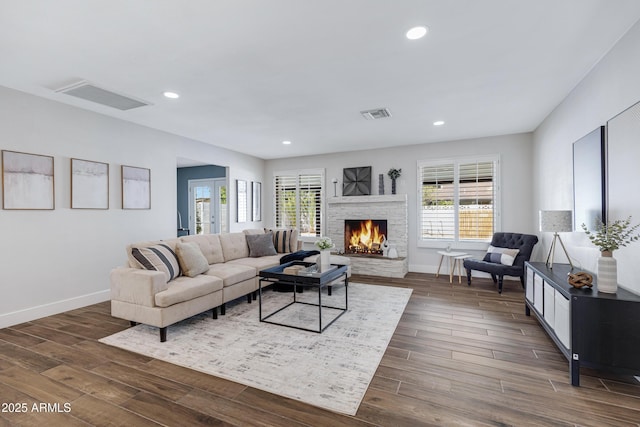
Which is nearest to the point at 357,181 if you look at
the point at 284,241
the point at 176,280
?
the point at 284,241

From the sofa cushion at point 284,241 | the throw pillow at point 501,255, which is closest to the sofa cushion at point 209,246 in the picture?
the sofa cushion at point 284,241

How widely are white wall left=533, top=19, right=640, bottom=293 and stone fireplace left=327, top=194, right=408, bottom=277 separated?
2.32 meters

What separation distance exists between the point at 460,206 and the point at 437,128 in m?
1.75

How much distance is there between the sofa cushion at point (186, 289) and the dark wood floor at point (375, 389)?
546 mm

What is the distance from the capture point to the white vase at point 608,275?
7.47 ft

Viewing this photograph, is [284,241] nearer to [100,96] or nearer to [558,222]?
[100,96]

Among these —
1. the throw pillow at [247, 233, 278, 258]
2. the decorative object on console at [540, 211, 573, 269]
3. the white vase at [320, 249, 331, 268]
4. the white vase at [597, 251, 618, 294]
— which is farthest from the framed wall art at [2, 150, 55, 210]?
the decorative object on console at [540, 211, 573, 269]

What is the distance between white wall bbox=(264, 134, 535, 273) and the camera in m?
5.51

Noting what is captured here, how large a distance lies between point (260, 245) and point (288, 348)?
98.0 inches

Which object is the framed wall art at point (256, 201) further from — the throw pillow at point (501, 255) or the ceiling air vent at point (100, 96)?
the throw pillow at point (501, 255)

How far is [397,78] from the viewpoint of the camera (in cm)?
320

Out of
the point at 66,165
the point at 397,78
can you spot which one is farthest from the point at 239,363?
the point at 66,165

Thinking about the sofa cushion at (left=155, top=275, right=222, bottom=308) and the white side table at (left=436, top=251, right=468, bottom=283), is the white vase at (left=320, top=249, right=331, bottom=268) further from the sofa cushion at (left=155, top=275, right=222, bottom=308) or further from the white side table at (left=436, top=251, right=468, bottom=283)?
the white side table at (left=436, top=251, right=468, bottom=283)

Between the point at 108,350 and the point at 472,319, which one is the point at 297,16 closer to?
the point at 108,350
